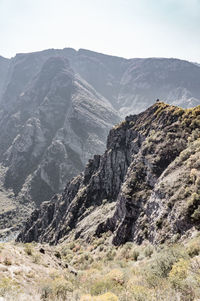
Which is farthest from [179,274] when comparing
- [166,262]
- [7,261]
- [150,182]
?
[150,182]

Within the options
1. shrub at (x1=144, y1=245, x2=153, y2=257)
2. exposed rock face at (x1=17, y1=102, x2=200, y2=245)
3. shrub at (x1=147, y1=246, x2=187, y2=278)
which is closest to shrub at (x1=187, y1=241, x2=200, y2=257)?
shrub at (x1=147, y1=246, x2=187, y2=278)

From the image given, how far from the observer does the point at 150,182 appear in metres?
29.2

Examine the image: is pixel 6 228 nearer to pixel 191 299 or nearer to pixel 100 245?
pixel 100 245

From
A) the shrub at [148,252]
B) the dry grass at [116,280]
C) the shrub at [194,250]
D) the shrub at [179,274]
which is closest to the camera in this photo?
the dry grass at [116,280]

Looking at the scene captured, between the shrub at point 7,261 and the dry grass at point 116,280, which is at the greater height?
the dry grass at point 116,280

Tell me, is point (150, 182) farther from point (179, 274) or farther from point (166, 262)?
point (179, 274)

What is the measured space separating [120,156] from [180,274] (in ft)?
147

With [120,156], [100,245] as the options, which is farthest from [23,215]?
[100,245]

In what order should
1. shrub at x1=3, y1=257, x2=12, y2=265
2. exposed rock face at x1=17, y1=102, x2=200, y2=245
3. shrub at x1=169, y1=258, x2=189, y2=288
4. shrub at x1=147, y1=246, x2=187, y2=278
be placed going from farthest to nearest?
exposed rock face at x1=17, y1=102, x2=200, y2=245 → shrub at x1=3, y1=257, x2=12, y2=265 → shrub at x1=147, y1=246, x2=187, y2=278 → shrub at x1=169, y1=258, x2=189, y2=288

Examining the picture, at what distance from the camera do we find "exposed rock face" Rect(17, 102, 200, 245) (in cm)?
1844

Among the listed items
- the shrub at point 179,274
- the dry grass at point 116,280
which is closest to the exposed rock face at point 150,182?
the dry grass at point 116,280

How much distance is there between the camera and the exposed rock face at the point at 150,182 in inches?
726

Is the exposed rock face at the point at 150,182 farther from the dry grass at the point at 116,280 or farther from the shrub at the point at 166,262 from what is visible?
the shrub at the point at 166,262

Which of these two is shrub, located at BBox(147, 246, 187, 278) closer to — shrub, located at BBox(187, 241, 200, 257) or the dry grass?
the dry grass
